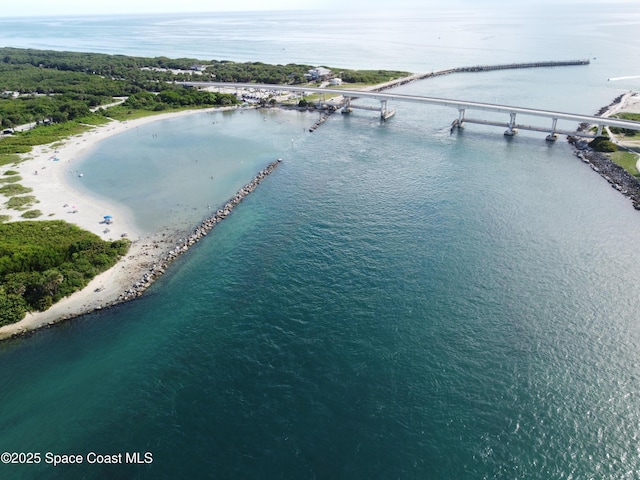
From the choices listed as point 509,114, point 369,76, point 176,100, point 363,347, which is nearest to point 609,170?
point 509,114

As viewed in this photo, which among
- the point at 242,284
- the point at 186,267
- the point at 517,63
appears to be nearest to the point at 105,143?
the point at 186,267

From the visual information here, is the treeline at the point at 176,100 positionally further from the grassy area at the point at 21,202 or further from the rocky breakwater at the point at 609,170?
the rocky breakwater at the point at 609,170

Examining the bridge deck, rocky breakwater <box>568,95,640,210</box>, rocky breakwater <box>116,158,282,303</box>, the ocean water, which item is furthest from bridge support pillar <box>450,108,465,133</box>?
rocky breakwater <box>116,158,282,303</box>

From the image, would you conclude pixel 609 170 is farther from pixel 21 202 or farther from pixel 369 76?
pixel 369 76

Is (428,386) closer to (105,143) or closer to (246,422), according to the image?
(246,422)

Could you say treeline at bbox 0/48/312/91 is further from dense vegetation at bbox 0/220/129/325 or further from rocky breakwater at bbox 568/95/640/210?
rocky breakwater at bbox 568/95/640/210

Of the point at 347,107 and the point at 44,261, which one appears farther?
the point at 347,107
